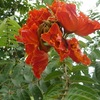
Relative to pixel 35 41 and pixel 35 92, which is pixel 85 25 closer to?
pixel 35 41

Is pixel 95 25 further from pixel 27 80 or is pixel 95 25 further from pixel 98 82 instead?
pixel 27 80

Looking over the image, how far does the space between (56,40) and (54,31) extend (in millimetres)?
30

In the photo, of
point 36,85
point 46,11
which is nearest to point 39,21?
point 46,11

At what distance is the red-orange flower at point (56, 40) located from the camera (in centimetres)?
78

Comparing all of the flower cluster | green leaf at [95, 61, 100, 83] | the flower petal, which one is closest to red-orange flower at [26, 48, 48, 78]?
the flower cluster

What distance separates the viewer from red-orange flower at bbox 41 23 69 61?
776 millimetres

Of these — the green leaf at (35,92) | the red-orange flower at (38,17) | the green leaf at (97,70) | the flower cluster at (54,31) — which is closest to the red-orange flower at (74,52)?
the flower cluster at (54,31)

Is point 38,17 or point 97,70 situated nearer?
point 38,17

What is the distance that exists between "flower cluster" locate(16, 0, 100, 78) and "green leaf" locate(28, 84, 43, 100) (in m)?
0.29

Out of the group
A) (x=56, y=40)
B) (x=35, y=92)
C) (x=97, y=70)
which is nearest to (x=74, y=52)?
(x=56, y=40)

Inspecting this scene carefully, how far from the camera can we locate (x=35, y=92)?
117cm

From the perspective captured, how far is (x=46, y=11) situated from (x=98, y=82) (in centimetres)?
41

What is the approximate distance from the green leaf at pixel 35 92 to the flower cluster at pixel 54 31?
29 centimetres

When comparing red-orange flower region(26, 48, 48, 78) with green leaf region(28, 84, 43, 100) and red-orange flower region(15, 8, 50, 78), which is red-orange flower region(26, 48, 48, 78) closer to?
red-orange flower region(15, 8, 50, 78)
